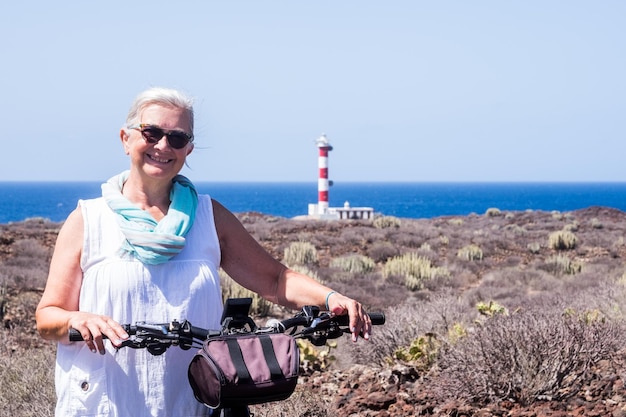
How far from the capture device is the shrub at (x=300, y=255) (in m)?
16.2

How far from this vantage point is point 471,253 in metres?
18.4

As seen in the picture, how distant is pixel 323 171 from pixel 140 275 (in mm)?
37833

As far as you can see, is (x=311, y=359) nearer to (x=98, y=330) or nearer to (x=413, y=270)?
(x=98, y=330)

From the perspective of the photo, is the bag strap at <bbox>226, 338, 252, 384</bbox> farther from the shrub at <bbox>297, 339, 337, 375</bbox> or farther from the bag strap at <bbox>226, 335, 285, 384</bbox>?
the shrub at <bbox>297, 339, 337, 375</bbox>

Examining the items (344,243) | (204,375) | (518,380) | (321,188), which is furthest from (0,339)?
(321,188)

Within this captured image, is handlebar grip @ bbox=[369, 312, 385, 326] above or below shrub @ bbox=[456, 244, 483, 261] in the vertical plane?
above

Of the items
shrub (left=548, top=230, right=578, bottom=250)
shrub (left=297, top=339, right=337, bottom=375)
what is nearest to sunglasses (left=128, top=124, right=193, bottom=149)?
shrub (left=297, top=339, right=337, bottom=375)

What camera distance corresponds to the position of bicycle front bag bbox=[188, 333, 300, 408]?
2.19 metres

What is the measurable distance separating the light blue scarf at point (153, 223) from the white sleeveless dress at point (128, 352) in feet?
0.17

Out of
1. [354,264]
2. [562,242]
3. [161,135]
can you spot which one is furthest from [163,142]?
[562,242]

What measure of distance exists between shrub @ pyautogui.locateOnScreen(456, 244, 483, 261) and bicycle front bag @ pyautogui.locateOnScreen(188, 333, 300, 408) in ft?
52.8

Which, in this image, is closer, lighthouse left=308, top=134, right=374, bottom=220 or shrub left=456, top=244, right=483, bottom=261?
shrub left=456, top=244, right=483, bottom=261

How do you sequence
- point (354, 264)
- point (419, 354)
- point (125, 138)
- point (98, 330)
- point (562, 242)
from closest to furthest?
1. point (98, 330)
2. point (125, 138)
3. point (419, 354)
4. point (354, 264)
5. point (562, 242)

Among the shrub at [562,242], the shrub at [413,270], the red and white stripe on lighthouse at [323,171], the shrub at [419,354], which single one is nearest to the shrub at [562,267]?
the shrub at [413,270]
